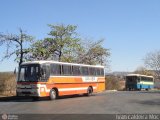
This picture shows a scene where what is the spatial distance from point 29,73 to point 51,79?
1.78 meters

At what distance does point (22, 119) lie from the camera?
14.4m

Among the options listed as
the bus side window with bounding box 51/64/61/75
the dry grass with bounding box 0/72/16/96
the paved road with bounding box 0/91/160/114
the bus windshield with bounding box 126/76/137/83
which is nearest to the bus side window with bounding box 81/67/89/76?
the bus side window with bounding box 51/64/61/75

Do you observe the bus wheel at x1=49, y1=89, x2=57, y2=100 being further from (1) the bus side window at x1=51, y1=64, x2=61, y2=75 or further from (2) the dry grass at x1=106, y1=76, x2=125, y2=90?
(2) the dry grass at x1=106, y1=76, x2=125, y2=90

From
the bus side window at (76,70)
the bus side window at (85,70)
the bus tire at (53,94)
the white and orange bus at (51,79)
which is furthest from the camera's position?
the bus side window at (85,70)

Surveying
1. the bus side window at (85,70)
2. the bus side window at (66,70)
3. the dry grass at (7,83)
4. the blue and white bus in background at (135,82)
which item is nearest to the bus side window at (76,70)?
the bus side window at (66,70)

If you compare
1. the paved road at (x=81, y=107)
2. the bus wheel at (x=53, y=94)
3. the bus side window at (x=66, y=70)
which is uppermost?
the bus side window at (x=66, y=70)

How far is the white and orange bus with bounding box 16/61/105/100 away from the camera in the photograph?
2656cm

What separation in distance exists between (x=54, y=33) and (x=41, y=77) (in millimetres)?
16713

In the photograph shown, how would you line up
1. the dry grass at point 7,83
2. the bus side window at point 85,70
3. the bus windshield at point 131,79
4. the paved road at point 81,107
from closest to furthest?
the paved road at point 81,107 → the bus side window at point 85,70 → the dry grass at point 7,83 → the bus windshield at point 131,79

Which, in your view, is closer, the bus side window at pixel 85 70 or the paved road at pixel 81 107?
the paved road at pixel 81 107

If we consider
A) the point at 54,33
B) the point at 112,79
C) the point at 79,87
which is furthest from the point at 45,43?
the point at 112,79

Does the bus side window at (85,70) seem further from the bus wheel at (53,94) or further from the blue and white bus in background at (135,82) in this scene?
the blue and white bus in background at (135,82)

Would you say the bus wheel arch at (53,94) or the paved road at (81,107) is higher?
the bus wheel arch at (53,94)

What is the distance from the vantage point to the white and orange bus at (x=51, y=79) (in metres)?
26.6
